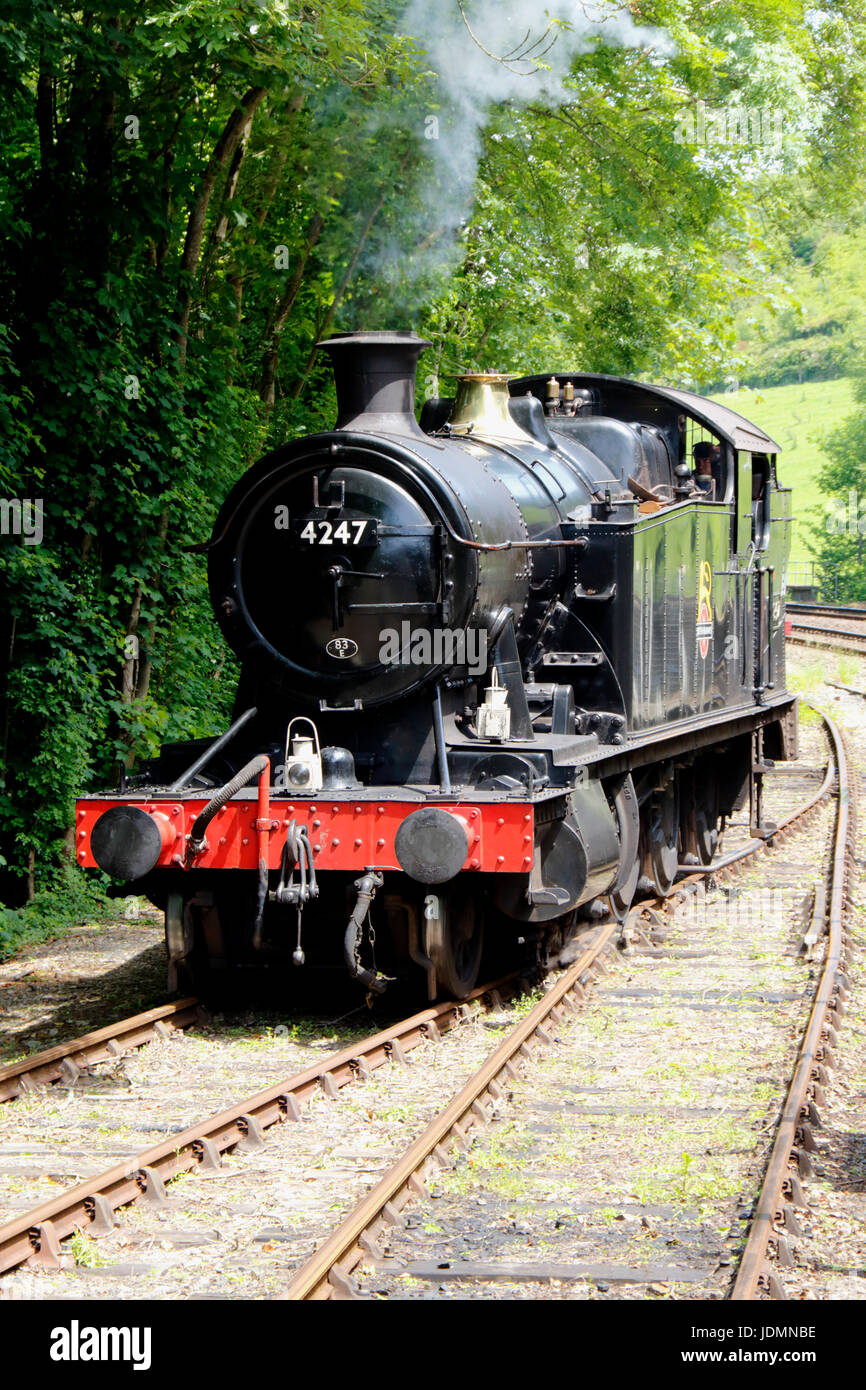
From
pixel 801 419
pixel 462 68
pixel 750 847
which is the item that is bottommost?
pixel 750 847

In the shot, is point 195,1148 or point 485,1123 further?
point 485,1123

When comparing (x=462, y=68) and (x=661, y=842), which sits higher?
(x=462, y=68)

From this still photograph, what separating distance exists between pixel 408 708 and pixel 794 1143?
2874mm

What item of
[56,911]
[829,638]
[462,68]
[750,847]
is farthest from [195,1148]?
[829,638]

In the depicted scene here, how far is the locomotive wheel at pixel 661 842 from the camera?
964 centimetres

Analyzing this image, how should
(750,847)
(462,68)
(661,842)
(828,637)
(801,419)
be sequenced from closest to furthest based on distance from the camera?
(661,842), (750,847), (462,68), (828,637), (801,419)

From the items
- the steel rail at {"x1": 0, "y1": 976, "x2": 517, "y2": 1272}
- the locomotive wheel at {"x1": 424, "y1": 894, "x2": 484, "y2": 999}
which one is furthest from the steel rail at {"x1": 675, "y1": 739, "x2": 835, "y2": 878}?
the steel rail at {"x1": 0, "y1": 976, "x2": 517, "y2": 1272}

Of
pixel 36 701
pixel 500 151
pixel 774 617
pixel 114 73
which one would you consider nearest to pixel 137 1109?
pixel 36 701

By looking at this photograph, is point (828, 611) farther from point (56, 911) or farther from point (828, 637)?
point (56, 911)

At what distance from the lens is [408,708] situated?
726cm

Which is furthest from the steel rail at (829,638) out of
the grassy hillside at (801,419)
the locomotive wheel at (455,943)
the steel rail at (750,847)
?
the grassy hillside at (801,419)

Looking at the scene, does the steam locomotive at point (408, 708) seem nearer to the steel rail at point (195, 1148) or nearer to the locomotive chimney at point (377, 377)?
the locomotive chimney at point (377, 377)

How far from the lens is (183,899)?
7.19 m

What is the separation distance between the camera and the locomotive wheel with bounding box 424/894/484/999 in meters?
6.87
